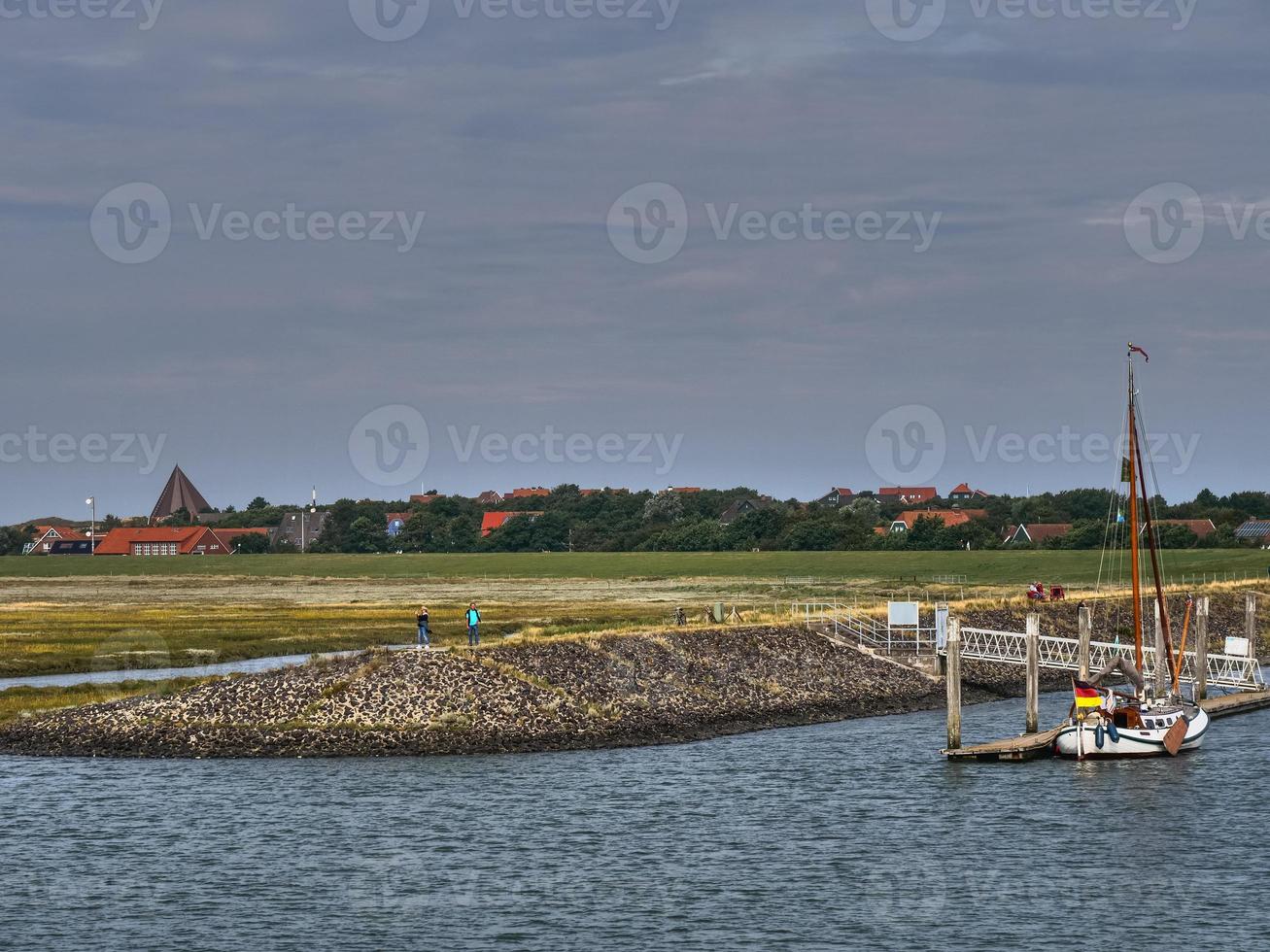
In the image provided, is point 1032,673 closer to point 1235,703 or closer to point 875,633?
point 1235,703

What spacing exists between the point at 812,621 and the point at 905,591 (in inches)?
2184

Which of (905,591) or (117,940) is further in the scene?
(905,591)

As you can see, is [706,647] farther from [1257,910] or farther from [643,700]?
[1257,910]

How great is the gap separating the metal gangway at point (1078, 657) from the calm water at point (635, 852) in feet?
53.9

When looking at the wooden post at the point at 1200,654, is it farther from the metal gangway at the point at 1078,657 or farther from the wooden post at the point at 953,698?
the wooden post at the point at 953,698

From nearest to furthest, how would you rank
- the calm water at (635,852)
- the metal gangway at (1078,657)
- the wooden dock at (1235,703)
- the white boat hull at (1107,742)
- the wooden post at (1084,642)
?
the calm water at (635,852) < the white boat hull at (1107,742) < the wooden post at (1084,642) < the wooden dock at (1235,703) < the metal gangway at (1078,657)

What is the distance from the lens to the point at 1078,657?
8331cm

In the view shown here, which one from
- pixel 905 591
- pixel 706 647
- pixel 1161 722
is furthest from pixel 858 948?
pixel 905 591

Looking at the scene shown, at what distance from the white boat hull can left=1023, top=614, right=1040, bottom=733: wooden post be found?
3350mm

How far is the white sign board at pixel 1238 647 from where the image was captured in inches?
3430

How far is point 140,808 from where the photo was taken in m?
53.6

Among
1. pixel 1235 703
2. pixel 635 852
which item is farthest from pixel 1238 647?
pixel 635 852

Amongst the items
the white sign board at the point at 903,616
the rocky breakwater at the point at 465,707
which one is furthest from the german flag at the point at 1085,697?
the white sign board at the point at 903,616

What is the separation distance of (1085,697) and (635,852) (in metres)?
25.9
